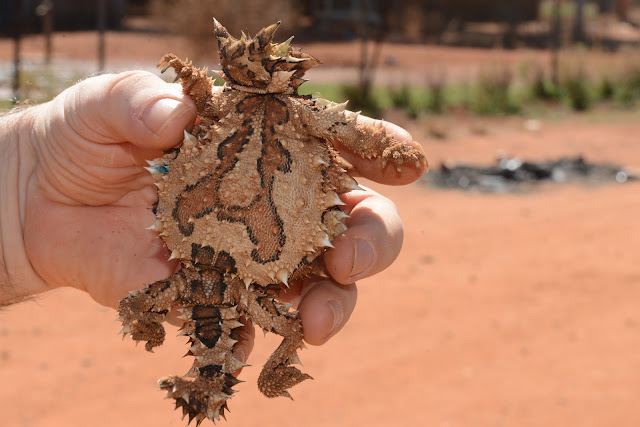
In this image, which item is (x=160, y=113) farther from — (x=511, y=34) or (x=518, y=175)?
(x=511, y=34)

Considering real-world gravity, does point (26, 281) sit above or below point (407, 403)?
above

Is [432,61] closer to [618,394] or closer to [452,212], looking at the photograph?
[452,212]

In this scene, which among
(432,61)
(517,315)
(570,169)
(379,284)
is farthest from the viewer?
(432,61)

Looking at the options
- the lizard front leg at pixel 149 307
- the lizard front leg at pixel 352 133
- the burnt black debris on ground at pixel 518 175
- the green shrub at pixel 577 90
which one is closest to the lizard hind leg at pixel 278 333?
the lizard front leg at pixel 149 307

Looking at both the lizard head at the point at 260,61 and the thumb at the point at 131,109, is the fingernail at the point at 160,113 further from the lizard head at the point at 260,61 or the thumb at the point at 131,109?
the lizard head at the point at 260,61

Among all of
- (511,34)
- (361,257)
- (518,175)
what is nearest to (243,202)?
(361,257)

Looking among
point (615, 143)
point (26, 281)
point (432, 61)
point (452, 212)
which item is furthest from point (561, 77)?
point (26, 281)

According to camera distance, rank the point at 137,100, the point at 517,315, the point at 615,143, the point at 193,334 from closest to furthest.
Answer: the point at 193,334 → the point at 137,100 → the point at 517,315 → the point at 615,143
